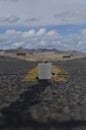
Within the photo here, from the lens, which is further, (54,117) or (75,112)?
(75,112)

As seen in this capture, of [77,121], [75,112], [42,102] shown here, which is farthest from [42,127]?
[42,102]

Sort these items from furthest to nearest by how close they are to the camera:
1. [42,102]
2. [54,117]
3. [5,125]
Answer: [42,102], [54,117], [5,125]

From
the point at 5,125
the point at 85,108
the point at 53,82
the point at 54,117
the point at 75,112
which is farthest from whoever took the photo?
the point at 53,82

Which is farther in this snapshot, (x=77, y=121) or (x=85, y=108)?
(x=85, y=108)

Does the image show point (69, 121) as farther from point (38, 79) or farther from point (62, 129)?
point (38, 79)

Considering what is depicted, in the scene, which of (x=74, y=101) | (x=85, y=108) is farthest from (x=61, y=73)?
(x=85, y=108)

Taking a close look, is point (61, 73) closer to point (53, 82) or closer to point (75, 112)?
point (53, 82)

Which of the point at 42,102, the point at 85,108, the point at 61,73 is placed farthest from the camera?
the point at 61,73

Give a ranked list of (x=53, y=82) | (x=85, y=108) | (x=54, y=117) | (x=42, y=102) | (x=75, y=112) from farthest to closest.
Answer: (x=53, y=82), (x=42, y=102), (x=85, y=108), (x=75, y=112), (x=54, y=117)
